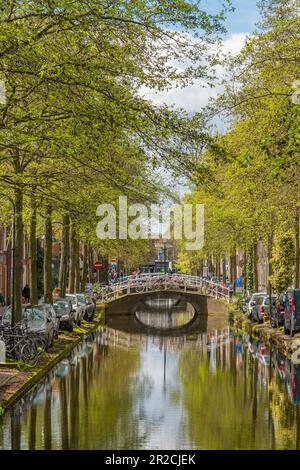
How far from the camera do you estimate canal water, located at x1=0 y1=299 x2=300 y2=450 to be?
1642 cm

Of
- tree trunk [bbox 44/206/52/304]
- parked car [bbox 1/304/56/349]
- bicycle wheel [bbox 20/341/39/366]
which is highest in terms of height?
tree trunk [bbox 44/206/52/304]

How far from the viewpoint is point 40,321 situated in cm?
3152

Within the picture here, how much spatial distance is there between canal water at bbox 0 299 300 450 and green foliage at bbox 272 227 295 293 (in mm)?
9664

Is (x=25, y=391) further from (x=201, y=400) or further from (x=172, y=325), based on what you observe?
(x=172, y=325)

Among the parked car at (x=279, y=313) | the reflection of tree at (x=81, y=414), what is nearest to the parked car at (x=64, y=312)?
the parked car at (x=279, y=313)

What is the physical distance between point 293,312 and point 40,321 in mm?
9245

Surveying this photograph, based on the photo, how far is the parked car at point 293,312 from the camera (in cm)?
3516

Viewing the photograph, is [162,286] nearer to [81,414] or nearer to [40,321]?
[40,321]

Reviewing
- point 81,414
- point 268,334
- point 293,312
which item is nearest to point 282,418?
point 81,414

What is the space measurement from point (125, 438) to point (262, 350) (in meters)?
21.5

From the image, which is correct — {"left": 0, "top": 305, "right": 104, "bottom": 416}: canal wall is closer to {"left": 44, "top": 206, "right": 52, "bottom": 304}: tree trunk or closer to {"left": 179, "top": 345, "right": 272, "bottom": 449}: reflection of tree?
{"left": 44, "top": 206, "right": 52, "bottom": 304}: tree trunk

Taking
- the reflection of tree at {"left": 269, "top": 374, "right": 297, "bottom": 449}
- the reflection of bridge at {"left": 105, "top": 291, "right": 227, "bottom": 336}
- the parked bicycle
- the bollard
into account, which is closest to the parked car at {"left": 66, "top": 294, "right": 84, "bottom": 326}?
the reflection of bridge at {"left": 105, "top": 291, "right": 227, "bottom": 336}

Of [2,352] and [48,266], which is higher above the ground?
[48,266]
